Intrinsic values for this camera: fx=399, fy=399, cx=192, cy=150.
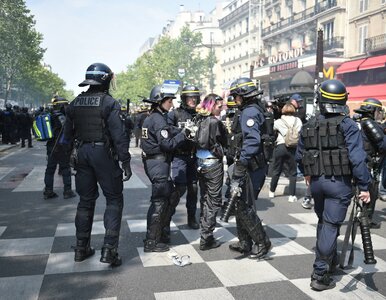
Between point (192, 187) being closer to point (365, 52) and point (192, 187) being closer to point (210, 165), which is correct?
point (210, 165)

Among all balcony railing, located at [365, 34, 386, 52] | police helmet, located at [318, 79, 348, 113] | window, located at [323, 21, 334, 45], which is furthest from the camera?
window, located at [323, 21, 334, 45]

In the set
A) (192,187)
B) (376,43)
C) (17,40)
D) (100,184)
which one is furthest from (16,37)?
(100,184)

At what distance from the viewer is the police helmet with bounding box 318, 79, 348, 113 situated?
3525mm

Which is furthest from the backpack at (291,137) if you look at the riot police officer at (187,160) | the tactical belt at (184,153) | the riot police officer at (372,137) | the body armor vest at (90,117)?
the body armor vest at (90,117)

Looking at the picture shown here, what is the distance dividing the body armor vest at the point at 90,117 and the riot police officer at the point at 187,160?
112 cm

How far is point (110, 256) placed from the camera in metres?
3.88

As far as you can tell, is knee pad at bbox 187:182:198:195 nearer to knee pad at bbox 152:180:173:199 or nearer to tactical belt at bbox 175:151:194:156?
tactical belt at bbox 175:151:194:156

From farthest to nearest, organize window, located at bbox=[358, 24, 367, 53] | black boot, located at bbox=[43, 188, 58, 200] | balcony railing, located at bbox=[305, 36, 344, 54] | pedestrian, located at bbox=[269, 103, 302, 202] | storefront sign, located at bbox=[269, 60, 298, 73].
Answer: storefront sign, located at bbox=[269, 60, 298, 73], balcony railing, located at bbox=[305, 36, 344, 54], window, located at bbox=[358, 24, 367, 53], pedestrian, located at bbox=[269, 103, 302, 202], black boot, located at bbox=[43, 188, 58, 200]

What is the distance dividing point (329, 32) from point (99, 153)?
32.0 m

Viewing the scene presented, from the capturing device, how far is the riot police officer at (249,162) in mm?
4000

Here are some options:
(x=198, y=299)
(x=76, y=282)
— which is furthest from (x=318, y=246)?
(x=76, y=282)

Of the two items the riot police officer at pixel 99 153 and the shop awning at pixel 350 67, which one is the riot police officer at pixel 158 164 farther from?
the shop awning at pixel 350 67

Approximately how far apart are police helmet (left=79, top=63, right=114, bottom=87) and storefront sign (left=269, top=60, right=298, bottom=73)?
28712mm

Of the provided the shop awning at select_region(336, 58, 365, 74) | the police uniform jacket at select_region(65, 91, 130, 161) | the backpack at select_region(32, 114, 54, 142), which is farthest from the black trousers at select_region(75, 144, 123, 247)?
the shop awning at select_region(336, 58, 365, 74)
